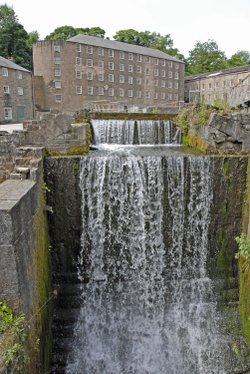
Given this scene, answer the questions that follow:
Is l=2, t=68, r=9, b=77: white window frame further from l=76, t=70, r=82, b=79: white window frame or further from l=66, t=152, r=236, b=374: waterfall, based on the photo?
l=66, t=152, r=236, b=374: waterfall

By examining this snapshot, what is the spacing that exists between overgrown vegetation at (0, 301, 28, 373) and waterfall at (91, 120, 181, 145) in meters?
7.22

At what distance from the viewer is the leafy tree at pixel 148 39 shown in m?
53.3

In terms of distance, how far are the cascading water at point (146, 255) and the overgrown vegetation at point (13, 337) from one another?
9.74 feet

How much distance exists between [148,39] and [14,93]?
33.4 meters

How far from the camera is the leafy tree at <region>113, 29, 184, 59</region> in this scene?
5328 centimetres

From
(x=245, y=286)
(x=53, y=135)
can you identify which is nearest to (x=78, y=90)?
(x=53, y=135)

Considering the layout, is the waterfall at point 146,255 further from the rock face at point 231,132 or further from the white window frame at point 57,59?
the white window frame at point 57,59

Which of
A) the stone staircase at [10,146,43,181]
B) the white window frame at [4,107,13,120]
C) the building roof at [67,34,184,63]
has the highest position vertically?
the building roof at [67,34,184,63]

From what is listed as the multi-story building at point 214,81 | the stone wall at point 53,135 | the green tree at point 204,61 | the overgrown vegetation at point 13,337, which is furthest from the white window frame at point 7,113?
the green tree at point 204,61

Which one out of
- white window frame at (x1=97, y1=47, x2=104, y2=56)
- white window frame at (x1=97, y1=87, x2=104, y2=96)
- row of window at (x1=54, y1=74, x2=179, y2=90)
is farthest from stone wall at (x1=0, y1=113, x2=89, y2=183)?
white window frame at (x1=97, y1=47, x2=104, y2=56)

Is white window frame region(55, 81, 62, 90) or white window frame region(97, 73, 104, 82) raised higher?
white window frame region(97, 73, 104, 82)

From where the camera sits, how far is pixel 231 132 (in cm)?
812

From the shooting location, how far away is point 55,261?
7.48 metres

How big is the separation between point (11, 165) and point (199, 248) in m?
4.50
